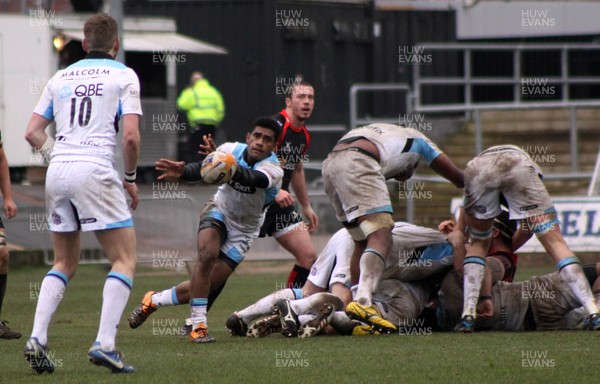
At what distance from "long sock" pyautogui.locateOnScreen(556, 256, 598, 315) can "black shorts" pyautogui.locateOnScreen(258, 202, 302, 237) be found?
2.84 meters

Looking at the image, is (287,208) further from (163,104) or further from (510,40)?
(510,40)

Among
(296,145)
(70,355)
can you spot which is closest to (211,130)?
(296,145)

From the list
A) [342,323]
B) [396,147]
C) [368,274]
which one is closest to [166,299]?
[342,323]

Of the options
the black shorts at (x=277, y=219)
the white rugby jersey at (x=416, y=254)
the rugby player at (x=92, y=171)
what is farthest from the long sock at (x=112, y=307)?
the black shorts at (x=277, y=219)

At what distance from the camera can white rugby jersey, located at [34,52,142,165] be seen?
775cm

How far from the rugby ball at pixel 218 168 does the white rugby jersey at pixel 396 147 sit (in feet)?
4.80

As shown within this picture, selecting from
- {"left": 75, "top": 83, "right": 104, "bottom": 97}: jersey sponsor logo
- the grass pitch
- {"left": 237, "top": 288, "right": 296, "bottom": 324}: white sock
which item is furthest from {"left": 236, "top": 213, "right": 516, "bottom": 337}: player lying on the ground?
{"left": 75, "top": 83, "right": 104, "bottom": 97}: jersey sponsor logo

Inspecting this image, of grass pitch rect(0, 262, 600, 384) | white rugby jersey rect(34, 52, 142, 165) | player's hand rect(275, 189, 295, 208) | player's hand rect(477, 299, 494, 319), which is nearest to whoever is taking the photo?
grass pitch rect(0, 262, 600, 384)

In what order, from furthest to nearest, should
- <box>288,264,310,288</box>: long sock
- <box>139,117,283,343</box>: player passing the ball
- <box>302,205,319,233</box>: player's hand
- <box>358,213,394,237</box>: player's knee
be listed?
1. <box>302,205,319,233</box>: player's hand
2. <box>288,264,310,288</box>: long sock
3. <box>358,213,394,237</box>: player's knee
4. <box>139,117,283,343</box>: player passing the ball

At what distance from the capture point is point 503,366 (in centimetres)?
763

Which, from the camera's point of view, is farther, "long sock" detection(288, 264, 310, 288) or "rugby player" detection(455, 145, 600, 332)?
"long sock" detection(288, 264, 310, 288)

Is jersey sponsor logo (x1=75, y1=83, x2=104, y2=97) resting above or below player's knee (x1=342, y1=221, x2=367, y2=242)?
above

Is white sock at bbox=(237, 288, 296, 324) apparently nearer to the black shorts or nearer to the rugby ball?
the rugby ball

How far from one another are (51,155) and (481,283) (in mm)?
3702
